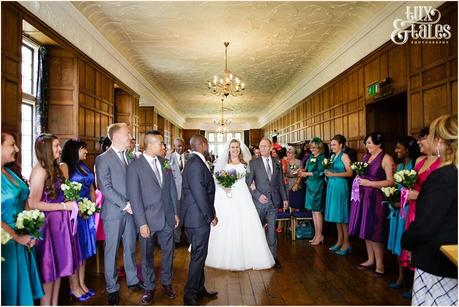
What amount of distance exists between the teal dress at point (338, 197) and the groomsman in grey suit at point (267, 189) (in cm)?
89

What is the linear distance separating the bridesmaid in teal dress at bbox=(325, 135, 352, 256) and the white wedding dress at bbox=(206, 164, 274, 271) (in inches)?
49.8

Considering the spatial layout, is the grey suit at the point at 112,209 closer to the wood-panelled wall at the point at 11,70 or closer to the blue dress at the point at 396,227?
the wood-panelled wall at the point at 11,70

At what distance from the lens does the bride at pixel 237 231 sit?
15.6 ft

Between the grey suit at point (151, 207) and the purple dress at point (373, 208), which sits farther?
the purple dress at point (373, 208)

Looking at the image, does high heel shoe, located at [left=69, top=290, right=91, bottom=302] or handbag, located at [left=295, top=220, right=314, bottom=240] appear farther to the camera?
handbag, located at [left=295, top=220, right=314, bottom=240]

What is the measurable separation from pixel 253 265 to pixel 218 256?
0.48 metres

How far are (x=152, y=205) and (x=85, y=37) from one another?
3.68 meters

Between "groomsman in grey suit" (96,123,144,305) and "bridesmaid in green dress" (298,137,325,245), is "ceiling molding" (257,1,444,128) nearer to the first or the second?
"bridesmaid in green dress" (298,137,325,245)

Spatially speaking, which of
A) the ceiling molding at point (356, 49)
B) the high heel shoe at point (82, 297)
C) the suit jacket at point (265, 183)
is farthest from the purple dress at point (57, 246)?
the ceiling molding at point (356, 49)

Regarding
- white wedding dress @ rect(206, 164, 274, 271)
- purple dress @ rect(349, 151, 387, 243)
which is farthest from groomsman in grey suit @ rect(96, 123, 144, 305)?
purple dress @ rect(349, 151, 387, 243)

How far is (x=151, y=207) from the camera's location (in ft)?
11.7

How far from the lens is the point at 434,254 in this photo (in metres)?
2.29

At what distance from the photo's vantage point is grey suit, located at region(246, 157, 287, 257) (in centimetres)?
498

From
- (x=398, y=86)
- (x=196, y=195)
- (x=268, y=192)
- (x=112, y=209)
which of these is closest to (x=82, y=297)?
(x=112, y=209)
